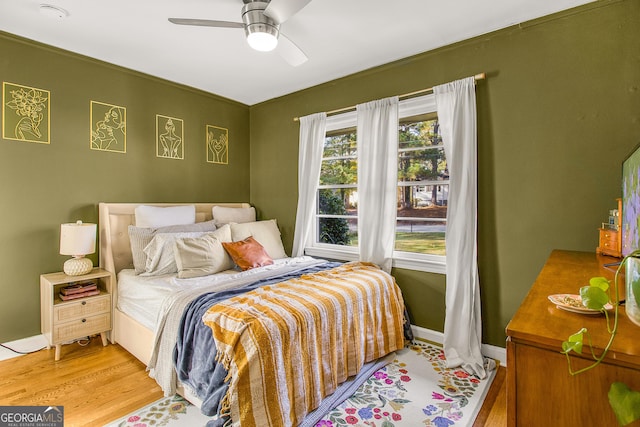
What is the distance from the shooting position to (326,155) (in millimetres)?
3748

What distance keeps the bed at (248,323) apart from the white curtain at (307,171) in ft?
1.84

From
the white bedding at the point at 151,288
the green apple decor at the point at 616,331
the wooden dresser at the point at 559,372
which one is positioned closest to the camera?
the green apple decor at the point at 616,331

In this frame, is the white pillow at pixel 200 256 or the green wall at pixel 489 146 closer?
the green wall at pixel 489 146

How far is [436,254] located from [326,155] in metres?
1.65

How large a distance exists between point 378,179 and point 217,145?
2.12m

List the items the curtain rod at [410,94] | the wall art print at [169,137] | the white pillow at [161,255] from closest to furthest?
the curtain rod at [410,94]
the white pillow at [161,255]
the wall art print at [169,137]

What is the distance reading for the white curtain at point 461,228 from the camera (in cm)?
250

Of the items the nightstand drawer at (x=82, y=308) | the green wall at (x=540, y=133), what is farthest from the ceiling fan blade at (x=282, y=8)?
the nightstand drawer at (x=82, y=308)

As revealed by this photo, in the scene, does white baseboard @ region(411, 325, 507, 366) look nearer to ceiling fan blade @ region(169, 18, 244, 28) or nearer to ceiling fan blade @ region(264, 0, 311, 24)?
ceiling fan blade @ region(264, 0, 311, 24)

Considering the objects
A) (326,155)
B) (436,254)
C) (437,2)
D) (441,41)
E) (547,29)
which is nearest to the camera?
(437,2)

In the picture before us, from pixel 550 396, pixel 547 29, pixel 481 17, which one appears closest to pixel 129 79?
pixel 481 17

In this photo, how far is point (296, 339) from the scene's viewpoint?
176cm

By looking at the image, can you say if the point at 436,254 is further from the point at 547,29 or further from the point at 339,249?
the point at 547,29

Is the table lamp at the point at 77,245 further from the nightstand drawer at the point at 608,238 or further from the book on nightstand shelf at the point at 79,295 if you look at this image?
the nightstand drawer at the point at 608,238
